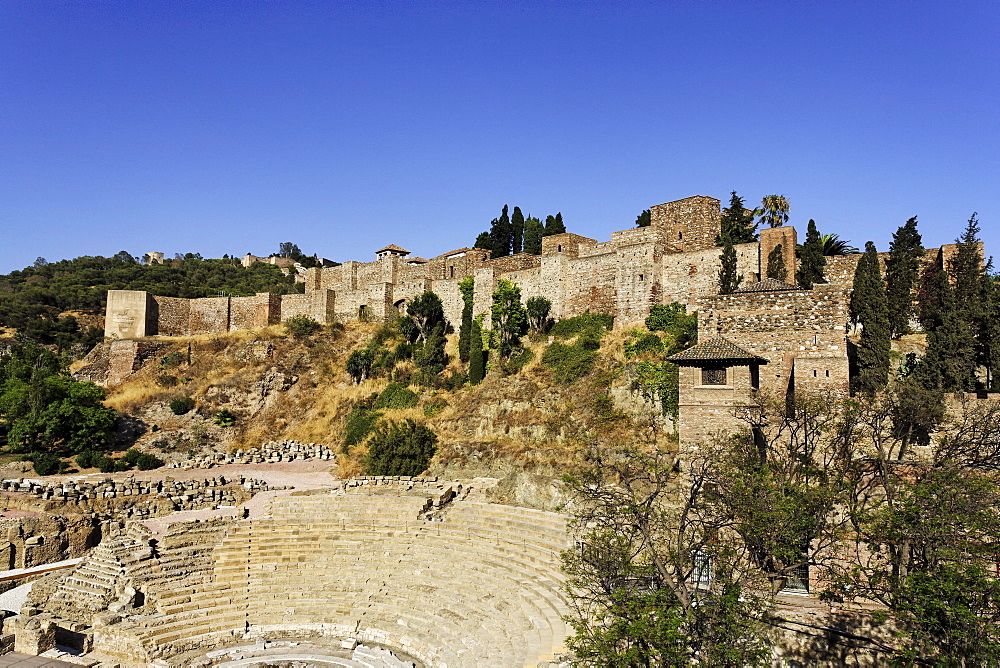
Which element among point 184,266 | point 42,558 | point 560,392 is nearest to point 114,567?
point 42,558

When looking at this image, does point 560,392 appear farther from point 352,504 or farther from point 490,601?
point 490,601

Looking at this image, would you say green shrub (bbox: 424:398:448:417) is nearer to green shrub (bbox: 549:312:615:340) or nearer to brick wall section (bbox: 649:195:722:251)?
green shrub (bbox: 549:312:615:340)

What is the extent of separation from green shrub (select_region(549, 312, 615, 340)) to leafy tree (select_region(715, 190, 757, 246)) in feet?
→ 20.2

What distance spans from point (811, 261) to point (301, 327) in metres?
29.0

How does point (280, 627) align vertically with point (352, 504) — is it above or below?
below

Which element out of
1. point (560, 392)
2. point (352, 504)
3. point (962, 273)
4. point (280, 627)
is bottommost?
point (280, 627)

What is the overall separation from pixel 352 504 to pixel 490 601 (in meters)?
7.52

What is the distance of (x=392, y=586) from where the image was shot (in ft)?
55.7

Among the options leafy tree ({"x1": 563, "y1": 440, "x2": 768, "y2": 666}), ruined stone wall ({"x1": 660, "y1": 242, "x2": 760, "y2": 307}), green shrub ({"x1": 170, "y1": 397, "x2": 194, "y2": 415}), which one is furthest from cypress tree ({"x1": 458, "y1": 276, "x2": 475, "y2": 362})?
leafy tree ({"x1": 563, "y1": 440, "x2": 768, "y2": 666})

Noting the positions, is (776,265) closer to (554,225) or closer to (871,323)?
(871,323)

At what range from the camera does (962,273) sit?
25.5m

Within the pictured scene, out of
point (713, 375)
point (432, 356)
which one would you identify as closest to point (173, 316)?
point (432, 356)

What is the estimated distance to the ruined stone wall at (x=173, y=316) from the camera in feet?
145

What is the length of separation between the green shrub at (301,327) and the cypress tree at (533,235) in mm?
14056
